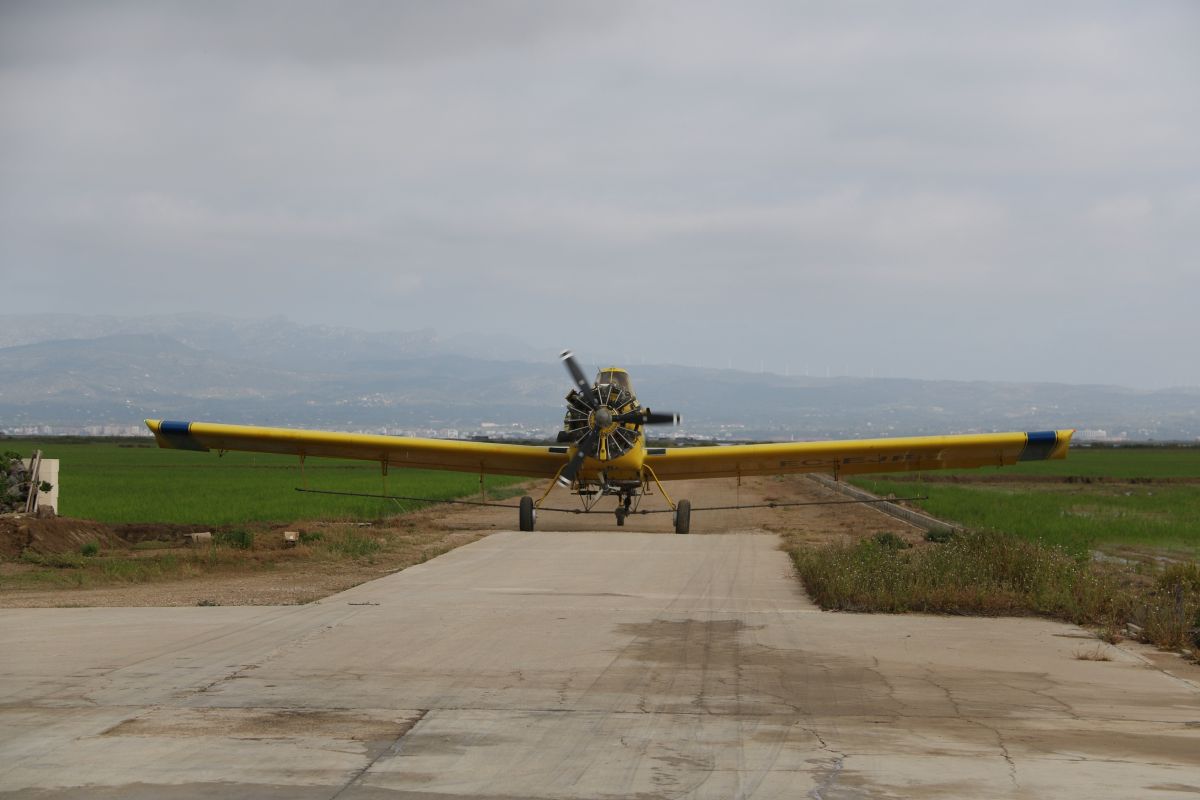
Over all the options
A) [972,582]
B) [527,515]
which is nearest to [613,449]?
[527,515]

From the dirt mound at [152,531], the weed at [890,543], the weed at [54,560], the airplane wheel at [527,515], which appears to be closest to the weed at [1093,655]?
the weed at [890,543]

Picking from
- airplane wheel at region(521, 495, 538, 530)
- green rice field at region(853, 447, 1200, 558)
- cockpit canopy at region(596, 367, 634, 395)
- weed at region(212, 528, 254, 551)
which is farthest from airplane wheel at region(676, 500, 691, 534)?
weed at region(212, 528, 254, 551)

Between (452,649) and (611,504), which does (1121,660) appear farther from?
(611,504)

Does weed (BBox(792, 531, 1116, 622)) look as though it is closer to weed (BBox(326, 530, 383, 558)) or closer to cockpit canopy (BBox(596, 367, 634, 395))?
weed (BBox(326, 530, 383, 558))

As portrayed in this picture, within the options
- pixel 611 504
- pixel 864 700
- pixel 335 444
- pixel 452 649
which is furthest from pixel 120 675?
pixel 611 504

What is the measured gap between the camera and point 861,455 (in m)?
28.2

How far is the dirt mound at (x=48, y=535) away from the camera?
2080cm

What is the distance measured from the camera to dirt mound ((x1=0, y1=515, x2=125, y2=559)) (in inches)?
819

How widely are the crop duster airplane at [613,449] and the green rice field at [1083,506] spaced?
1845 millimetres

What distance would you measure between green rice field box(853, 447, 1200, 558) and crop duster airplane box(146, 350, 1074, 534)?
1.84 meters

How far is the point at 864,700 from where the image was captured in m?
9.17

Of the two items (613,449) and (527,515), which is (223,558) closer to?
(527,515)

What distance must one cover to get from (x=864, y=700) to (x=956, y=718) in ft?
2.56

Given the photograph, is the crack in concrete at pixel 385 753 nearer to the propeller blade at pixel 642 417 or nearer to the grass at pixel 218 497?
the propeller blade at pixel 642 417
